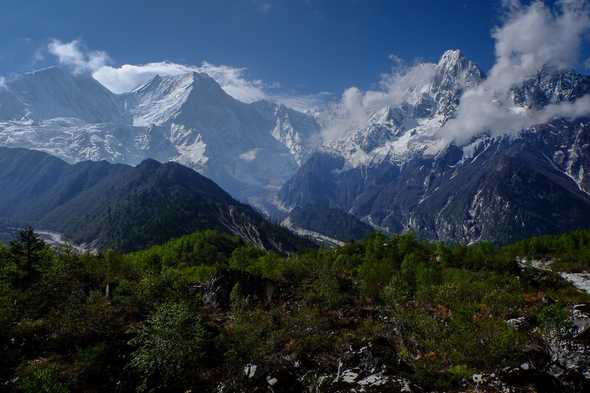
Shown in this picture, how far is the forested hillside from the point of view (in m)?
32.2

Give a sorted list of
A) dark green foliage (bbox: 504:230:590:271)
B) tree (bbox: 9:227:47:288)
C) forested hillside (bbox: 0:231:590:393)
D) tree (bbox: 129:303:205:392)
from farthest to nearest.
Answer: dark green foliage (bbox: 504:230:590:271)
tree (bbox: 9:227:47:288)
tree (bbox: 129:303:205:392)
forested hillside (bbox: 0:231:590:393)

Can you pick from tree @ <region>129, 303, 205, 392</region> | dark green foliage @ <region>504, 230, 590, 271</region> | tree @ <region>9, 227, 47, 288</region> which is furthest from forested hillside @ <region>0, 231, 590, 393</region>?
dark green foliage @ <region>504, 230, 590, 271</region>

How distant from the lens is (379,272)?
98250 mm

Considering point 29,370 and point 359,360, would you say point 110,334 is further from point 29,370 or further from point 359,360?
point 359,360

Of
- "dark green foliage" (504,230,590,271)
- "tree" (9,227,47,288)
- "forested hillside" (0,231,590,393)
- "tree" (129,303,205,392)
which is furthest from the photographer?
"dark green foliage" (504,230,590,271)

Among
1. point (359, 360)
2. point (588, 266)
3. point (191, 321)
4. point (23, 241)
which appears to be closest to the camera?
point (359, 360)

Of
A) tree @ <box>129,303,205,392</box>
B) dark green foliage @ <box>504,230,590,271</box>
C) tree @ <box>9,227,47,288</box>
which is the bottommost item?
tree @ <box>129,303,205,392</box>

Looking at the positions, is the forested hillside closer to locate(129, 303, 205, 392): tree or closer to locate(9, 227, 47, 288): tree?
locate(129, 303, 205, 392): tree

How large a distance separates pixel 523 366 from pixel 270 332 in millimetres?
26821

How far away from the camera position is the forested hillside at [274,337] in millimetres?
32188

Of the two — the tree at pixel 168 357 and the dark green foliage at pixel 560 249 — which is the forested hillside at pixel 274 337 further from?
the dark green foliage at pixel 560 249

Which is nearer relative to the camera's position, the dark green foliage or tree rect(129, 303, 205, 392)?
tree rect(129, 303, 205, 392)

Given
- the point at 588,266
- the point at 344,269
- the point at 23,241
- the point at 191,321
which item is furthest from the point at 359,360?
the point at 588,266

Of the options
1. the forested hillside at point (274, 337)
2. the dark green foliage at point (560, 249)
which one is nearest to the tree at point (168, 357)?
the forested hillside at point (274, 337)
